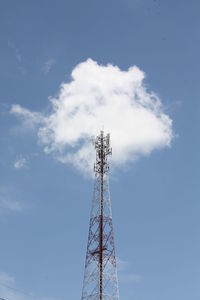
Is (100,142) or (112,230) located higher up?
(100,142)

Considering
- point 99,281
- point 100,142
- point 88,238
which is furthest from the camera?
point 100,142

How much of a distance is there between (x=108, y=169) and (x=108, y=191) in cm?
446

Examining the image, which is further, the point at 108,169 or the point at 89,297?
the point at 108,169

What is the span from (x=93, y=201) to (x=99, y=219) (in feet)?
12.2

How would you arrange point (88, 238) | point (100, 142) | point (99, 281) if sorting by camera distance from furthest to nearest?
1. point (100, 142)
2. point (88, 238)
3. point (99, 281)

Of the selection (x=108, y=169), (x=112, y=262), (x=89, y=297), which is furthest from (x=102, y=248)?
(x=108, y=169)

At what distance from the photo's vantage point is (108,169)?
8269 cm

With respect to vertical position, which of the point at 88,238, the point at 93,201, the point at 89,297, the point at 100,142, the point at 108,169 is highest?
the point at 100,142

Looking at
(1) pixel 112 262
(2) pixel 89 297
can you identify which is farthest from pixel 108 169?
(2) pixel 89 297

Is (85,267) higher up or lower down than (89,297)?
higher up

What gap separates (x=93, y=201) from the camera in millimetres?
80062

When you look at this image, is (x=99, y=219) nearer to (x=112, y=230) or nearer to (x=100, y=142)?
(x=112, y=230)

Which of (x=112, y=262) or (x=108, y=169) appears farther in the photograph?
(x=108, y=169)

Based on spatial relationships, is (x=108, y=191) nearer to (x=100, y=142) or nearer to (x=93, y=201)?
(x=93, y=201)
